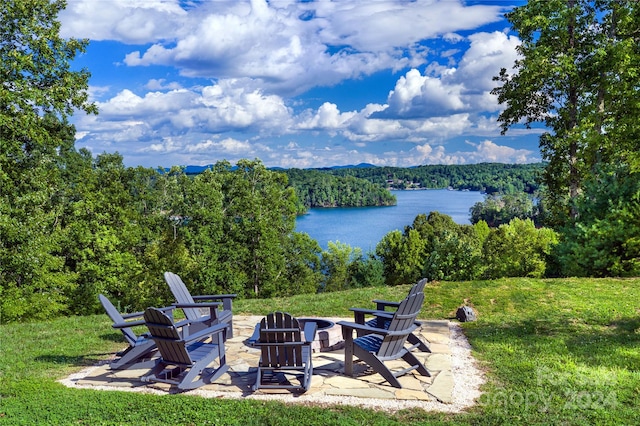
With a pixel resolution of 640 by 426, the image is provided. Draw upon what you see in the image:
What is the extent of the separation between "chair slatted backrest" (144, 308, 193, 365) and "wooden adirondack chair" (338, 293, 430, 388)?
166 cm

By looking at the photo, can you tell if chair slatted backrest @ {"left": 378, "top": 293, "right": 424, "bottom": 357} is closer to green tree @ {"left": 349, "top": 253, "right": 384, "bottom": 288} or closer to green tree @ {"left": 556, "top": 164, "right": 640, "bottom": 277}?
green tree @ {"left": 556, "top": 164, "right": 640, "bottom": 277}

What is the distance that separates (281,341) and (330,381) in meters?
0.76

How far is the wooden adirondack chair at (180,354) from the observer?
14.8 feet

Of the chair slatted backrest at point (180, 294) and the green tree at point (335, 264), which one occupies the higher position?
the chair slatted backrest at point (180, 294)

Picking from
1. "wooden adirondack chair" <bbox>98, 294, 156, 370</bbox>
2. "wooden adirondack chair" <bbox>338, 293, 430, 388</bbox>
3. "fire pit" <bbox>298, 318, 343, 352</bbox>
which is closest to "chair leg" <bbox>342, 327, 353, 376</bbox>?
"wooden adirondack chair" <bbox>338, 293, 430, 388</bbox>

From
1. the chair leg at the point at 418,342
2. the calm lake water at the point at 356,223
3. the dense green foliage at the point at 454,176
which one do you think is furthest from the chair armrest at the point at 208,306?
the dense green foliage at the point at 454,176

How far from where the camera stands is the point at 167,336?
4547 mm

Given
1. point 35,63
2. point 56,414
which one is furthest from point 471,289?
point 35,63

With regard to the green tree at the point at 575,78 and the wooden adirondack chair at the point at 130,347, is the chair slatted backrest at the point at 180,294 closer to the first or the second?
the wooden adirondack chair at the point at 130,347

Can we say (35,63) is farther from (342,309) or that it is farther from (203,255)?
(203,255)

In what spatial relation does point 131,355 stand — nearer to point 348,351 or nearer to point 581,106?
point 348,351

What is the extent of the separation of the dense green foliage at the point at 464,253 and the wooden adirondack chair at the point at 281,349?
9735 millimetres

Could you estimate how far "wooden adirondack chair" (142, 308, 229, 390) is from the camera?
450 cm

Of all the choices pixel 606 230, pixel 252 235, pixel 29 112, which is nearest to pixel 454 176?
pixel 252 235
